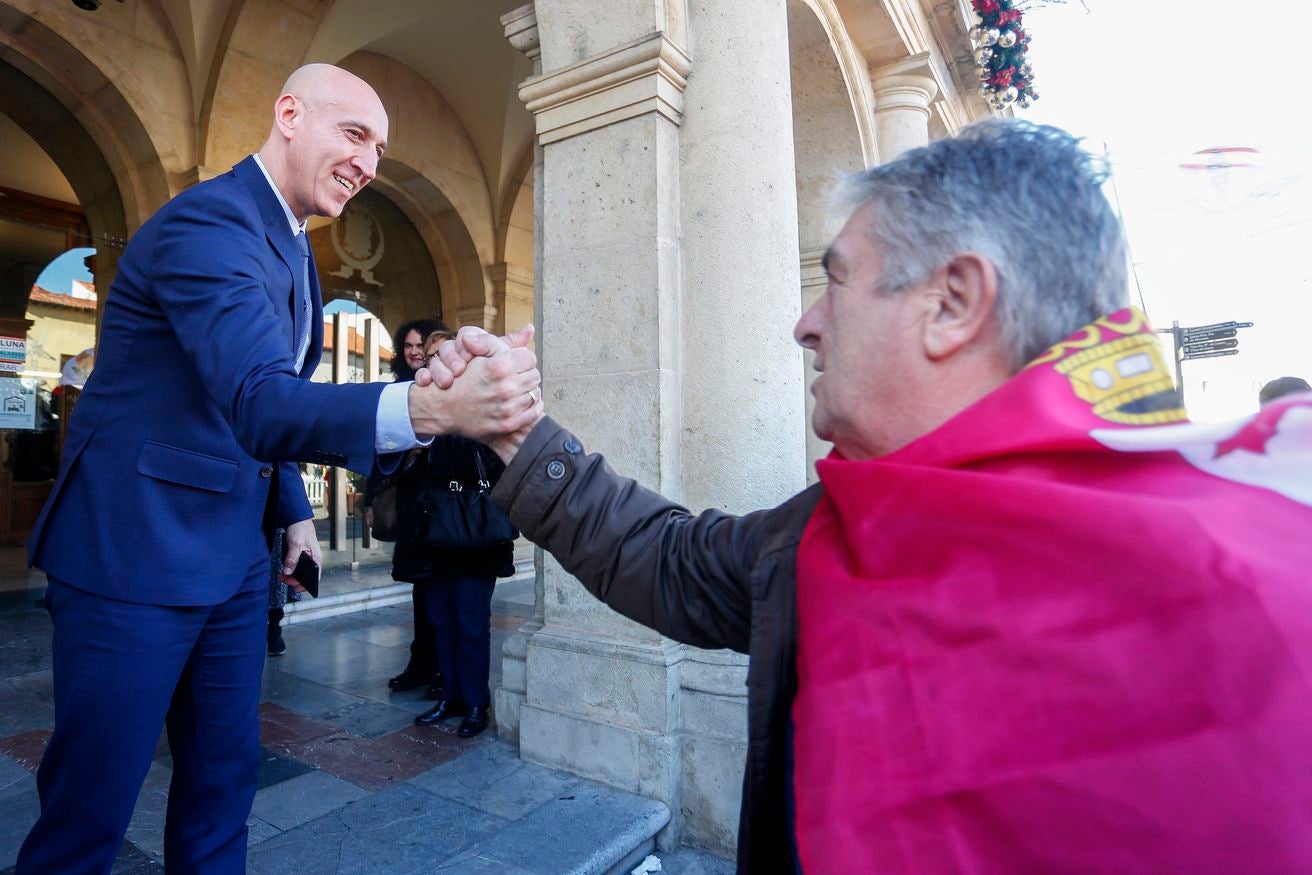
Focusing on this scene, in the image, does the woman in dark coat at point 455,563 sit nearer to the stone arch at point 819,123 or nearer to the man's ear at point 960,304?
the man's ear at point 960,304

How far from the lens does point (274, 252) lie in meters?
1.65

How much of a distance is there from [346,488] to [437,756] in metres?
5.51

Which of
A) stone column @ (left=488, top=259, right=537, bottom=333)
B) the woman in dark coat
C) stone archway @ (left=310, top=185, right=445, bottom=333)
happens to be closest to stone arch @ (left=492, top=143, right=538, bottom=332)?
stone column @ (left=488, top=259, right=537, bottom=333)

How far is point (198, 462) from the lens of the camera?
156cm

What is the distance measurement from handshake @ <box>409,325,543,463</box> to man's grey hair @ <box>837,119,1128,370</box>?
622 millimetres

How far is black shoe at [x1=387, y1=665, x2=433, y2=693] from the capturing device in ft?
13.9

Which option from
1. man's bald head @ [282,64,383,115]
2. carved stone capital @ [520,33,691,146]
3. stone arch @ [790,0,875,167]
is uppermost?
stone arch @ [790,0,875,167]

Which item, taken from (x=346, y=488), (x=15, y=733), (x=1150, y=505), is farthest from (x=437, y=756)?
(x=346, y=488)

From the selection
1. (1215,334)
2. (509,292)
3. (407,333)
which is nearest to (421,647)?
(407,333)

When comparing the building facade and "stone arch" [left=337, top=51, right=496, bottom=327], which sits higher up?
"stone arch" [left=337, top=51, right=496, bottom=327]

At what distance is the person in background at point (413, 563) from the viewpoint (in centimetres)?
377

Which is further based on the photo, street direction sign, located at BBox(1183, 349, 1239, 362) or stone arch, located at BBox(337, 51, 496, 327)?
street direction sign, located at BBox(1183, 349, 1239, 362)

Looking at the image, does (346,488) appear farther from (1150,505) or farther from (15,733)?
(1150,505)

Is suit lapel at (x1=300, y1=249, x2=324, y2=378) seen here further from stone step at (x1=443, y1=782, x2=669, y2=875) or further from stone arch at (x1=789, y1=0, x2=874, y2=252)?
stone arch at (x1=789, y1=0, x2=874, y2=252)
